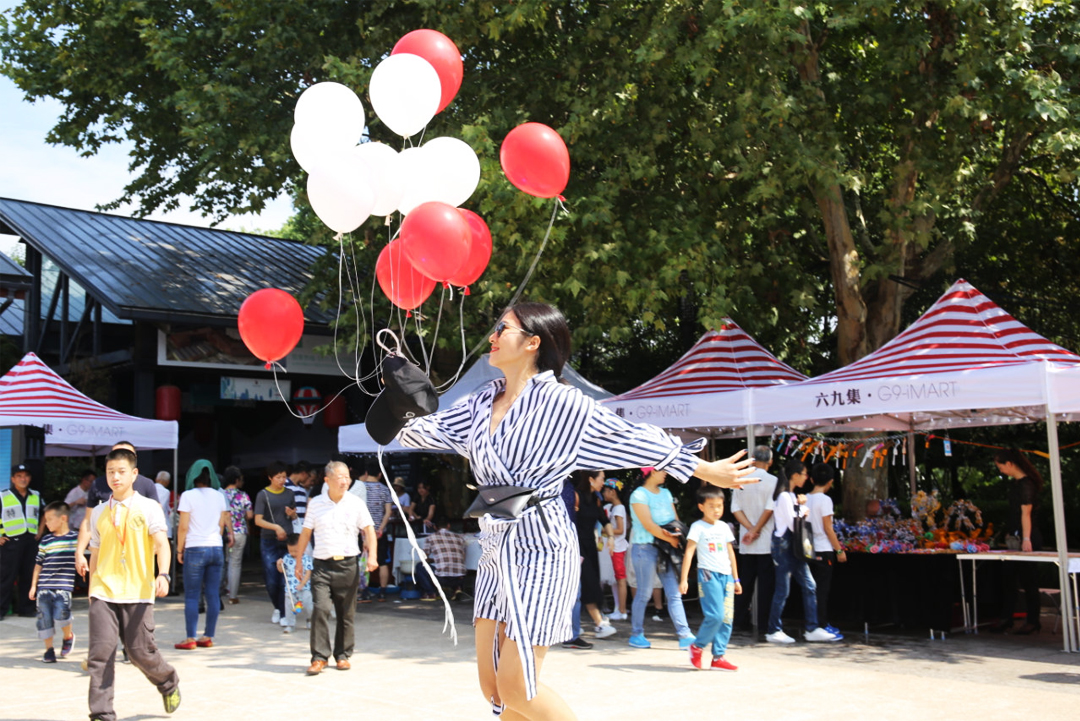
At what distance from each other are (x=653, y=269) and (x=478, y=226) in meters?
5.88

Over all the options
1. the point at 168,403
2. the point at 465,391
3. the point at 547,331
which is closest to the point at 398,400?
the point at 547,331

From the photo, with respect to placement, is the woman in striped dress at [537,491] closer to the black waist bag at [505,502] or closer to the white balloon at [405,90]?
the black waist bag at [505,502]

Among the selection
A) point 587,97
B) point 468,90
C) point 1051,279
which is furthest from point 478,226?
point 1051,279

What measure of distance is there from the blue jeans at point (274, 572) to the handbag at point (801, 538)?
547 cm

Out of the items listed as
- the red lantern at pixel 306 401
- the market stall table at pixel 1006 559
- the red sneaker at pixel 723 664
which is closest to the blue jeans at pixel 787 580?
the market stall table at pixel 1006 559

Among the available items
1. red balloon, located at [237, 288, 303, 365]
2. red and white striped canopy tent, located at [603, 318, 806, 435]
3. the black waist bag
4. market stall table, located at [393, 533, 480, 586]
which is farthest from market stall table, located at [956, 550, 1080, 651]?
the black waist bag

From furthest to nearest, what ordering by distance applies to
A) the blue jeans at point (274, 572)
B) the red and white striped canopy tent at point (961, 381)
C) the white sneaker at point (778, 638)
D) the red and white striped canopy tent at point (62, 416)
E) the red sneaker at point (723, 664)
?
the red and white striped canopy tent at point (62, 416), the blue jeans at point (274, 572), the white sneaker at point (778, 638), the red and white striped canopy tent at point (961, 381), the red sneaker at point (723, 664)

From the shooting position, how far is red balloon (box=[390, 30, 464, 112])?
710 cm

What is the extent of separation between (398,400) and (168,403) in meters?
15.6

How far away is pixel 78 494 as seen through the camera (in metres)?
14.4

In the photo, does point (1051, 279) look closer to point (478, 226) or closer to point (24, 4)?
point (478, 226)

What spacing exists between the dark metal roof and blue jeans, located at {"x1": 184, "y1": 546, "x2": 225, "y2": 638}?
8.56m

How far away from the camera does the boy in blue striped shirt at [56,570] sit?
9578 mm

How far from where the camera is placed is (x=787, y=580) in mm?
10141
